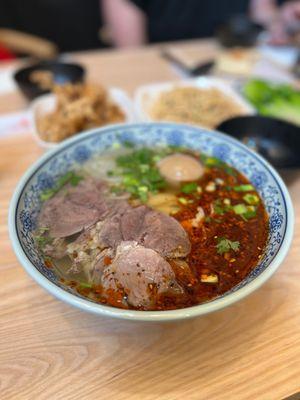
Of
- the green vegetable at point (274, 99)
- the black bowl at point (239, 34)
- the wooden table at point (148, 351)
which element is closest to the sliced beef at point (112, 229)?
the wooden table at point (148, 351)

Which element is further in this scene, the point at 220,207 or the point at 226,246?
the point at 220,207

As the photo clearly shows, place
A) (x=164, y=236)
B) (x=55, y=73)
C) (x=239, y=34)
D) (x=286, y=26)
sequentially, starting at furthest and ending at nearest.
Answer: (x=286, y=26), (x=239, y=34), (x=55, y=73), (x=164, y=236)

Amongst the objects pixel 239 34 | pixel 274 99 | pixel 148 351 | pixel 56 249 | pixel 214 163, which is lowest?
pixel 148 351

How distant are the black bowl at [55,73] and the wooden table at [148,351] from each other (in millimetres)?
1241

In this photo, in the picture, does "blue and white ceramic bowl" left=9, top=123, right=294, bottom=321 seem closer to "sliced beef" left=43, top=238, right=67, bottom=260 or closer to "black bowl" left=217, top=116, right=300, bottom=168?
"sliced beef" left=43, top=238, right=67, bottom=260

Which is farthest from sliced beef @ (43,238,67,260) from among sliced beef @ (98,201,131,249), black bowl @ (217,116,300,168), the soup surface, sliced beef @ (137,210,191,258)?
black bowl @ (217,116,300,168)

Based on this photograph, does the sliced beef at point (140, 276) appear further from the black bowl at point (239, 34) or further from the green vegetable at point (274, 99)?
the black bowl at point (239, 34)

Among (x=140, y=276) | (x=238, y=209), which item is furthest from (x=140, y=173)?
(x=140, y=276)

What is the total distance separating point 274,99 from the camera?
2.02 metres

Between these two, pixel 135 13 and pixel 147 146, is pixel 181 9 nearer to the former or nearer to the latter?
pixel 135 13

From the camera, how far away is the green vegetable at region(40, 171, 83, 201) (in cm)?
113

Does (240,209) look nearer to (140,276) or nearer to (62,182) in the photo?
(140,276)

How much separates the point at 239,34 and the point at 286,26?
1.92 ft

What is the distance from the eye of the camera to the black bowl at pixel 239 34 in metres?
2.65
